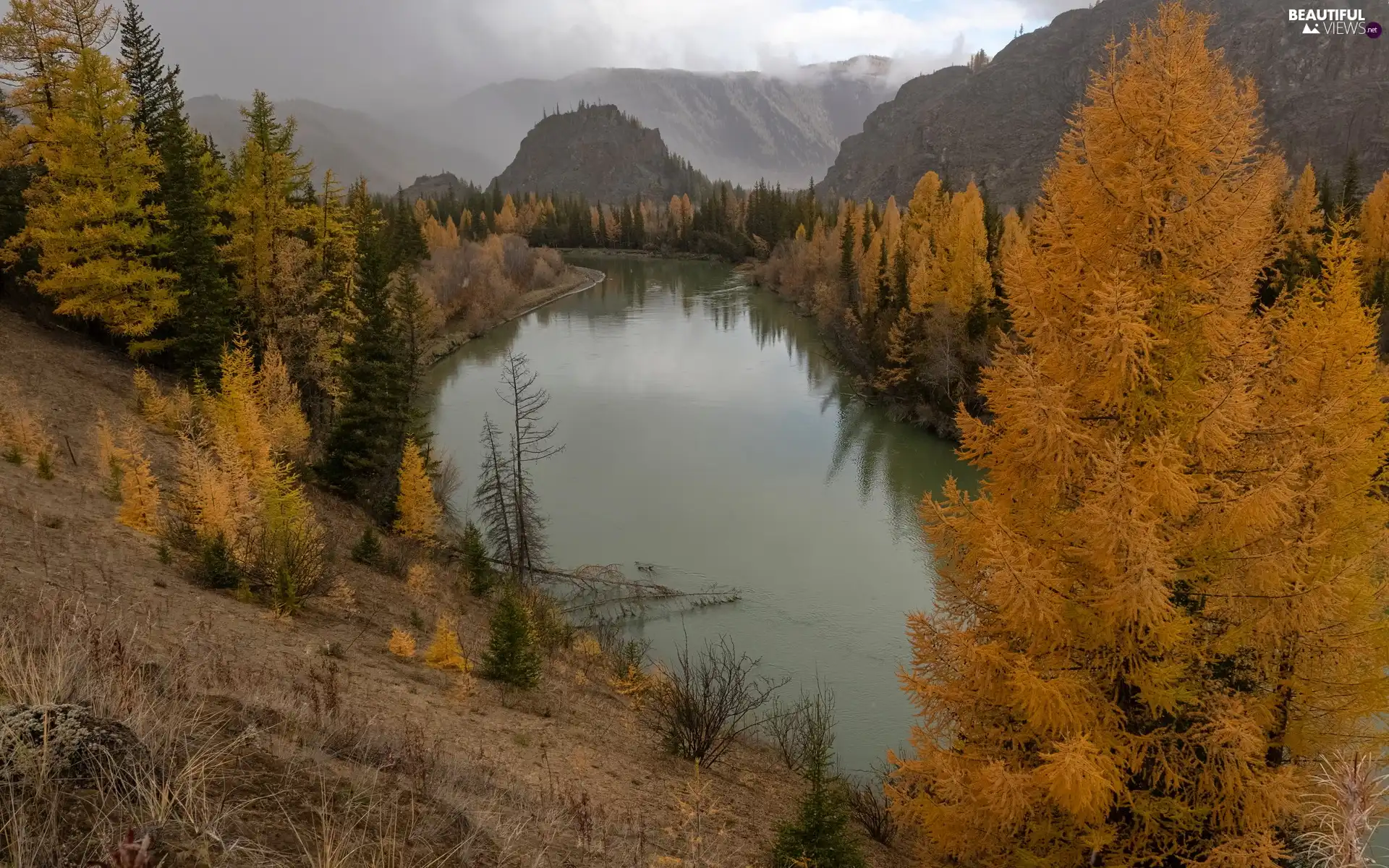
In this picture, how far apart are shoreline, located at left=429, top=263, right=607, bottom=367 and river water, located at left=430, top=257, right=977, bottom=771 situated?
1014mm

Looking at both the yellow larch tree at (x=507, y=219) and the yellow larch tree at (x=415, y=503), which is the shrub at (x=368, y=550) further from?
the yellow larch tree at (x=507, y=219)

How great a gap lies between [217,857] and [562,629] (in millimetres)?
15323

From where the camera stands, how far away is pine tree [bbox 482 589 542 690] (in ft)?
43.5

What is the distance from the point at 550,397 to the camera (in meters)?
43.6

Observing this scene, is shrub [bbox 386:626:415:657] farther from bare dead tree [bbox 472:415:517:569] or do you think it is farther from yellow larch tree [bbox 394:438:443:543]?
yellow larch tree [bbox 394:438:443:543]

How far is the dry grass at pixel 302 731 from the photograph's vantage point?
3.73 metres

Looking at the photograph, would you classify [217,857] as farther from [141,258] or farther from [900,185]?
[900,185]

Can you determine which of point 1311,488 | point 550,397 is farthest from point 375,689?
point 550,397

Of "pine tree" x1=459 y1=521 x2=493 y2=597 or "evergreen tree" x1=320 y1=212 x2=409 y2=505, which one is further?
"evergreen tree" x1=320 y1=212 x2=409 y2=505

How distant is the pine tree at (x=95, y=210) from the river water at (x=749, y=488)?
12.5 m

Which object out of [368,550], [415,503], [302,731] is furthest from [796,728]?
[415,503]

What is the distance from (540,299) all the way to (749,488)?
54278 millimetres

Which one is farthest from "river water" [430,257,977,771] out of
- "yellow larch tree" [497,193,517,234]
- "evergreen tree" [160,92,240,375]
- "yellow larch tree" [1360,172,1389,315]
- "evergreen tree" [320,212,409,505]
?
"yellow larch tree" [497,193,517,234]

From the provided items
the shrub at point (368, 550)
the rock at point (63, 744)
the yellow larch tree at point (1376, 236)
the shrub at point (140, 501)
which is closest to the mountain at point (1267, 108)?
the yellow larch tree at point (1376, 236)
